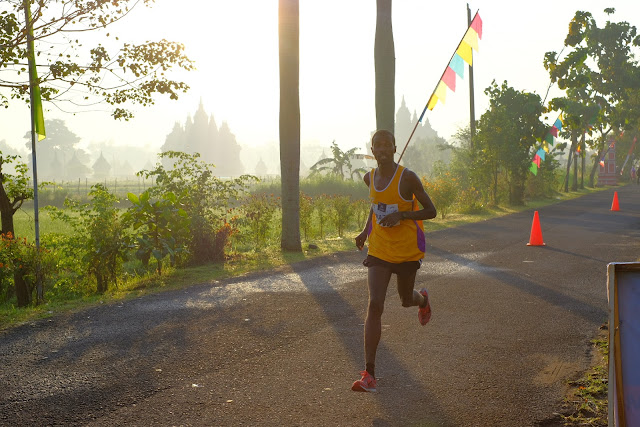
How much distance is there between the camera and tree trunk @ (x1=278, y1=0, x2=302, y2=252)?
14289mm

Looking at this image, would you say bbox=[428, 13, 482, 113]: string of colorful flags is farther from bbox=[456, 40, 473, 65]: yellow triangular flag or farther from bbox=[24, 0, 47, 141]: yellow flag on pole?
bbox=[24, 0, 47, 141]: yellow flag on pole

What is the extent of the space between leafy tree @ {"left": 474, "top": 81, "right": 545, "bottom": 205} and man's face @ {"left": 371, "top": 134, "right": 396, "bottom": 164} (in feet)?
83.4

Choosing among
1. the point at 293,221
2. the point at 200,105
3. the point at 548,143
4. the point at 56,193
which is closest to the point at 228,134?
the point at 200,105

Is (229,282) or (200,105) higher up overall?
(200,105)

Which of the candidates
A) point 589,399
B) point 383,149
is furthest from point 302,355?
point 589,399

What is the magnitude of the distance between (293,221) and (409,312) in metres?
6.94

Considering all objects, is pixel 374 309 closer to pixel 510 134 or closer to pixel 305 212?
pixel 305 212

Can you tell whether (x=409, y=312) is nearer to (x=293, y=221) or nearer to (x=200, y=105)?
(x=293, y=221)

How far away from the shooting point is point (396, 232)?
511cm

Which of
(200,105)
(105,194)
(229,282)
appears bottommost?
(229,282)

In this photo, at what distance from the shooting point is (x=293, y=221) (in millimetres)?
14633

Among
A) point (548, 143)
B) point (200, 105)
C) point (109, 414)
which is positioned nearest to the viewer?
point (109, 414)

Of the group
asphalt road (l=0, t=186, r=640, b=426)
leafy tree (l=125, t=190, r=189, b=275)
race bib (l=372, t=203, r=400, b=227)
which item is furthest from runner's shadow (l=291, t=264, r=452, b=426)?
leafy tree (l=125, t=190, r=189, b=275)

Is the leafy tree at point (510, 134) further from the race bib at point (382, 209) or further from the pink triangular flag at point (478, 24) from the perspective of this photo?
the race bib at point (382, 209)
